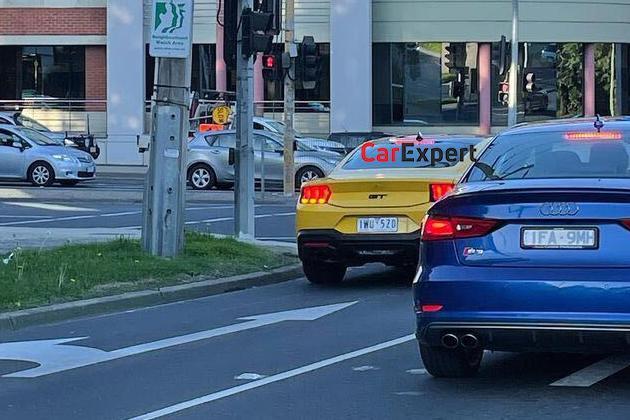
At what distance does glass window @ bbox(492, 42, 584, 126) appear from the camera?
42344 millimetres

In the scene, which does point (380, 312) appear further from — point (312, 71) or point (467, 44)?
point (467, 44)

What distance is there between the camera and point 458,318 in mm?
7047

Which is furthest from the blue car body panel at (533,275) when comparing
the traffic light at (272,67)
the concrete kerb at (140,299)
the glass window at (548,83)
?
the glass window at (548,83)

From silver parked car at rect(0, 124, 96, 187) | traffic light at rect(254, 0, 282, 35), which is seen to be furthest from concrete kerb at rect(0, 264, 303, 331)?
silver parked car at rect(0, 124, 96, 187)

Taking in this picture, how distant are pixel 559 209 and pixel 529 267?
365 millimetres

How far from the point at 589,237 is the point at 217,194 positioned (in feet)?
67.7

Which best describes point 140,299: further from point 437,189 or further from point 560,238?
point 560,238

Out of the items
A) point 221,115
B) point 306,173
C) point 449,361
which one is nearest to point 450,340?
point 449,361

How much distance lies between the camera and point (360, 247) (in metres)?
12.4

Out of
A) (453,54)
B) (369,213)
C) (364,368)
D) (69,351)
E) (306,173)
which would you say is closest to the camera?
(364,368)

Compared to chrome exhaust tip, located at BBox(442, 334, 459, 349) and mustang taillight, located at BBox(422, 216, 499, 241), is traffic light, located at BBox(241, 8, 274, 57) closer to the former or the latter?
mustang taillight, located at BBox(422, 216, 499, 241)

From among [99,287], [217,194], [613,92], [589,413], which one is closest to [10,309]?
[99,287]

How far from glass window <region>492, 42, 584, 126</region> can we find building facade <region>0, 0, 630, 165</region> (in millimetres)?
44

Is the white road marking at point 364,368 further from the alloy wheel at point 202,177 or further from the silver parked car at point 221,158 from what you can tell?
the alloy wheel at point 202,177
